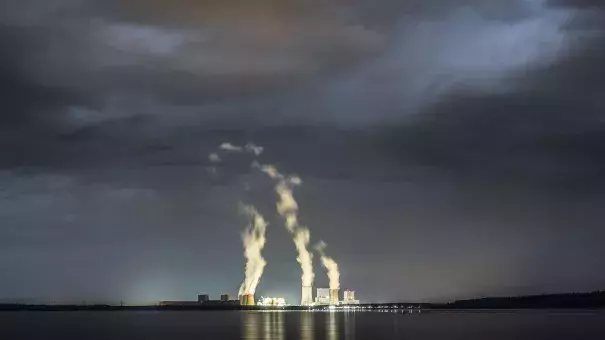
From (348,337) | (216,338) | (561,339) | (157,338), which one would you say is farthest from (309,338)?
(561,339)

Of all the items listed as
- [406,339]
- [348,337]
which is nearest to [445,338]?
[406,339]

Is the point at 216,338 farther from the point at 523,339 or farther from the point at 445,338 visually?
the point at 523,339

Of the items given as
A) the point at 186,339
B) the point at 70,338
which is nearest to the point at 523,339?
the point at 186,339

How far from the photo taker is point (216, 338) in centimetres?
13138

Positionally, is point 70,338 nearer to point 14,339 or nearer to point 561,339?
point 14,339

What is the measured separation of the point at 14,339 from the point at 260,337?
40.4 metres

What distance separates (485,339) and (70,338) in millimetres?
69101

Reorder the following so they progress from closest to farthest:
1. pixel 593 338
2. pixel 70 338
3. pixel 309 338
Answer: pixel 593 338, pixel 309 338, pixel 70 338

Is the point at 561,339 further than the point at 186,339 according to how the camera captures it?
No

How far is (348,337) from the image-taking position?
5098 inches

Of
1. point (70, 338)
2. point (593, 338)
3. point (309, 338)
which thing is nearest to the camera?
point (593, 338)

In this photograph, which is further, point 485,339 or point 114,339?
point 114,339

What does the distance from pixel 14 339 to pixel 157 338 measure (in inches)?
913

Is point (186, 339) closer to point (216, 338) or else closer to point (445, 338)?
point (216, 338)
